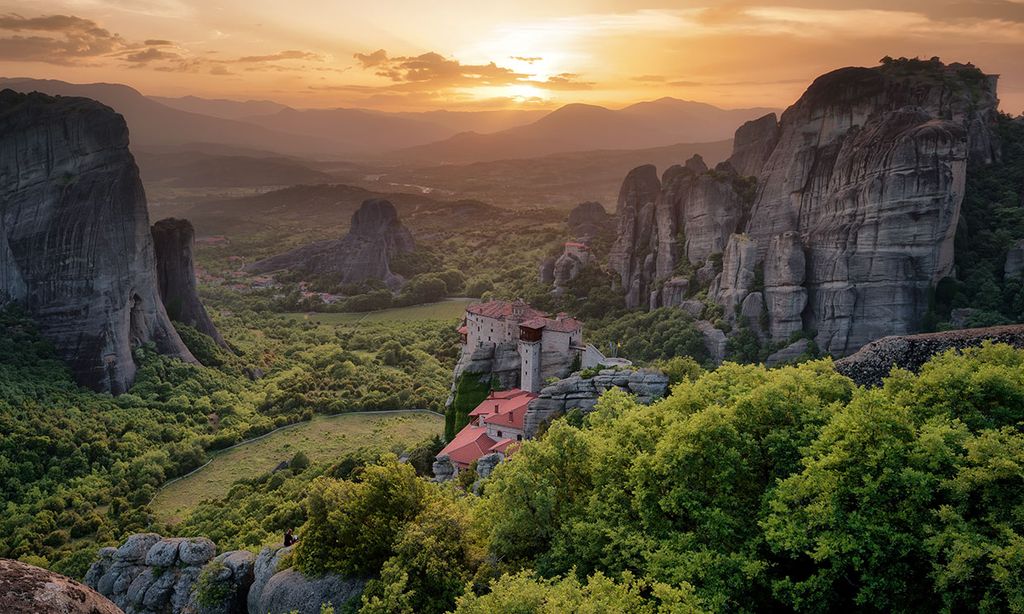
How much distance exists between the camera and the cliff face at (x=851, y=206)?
180 feet

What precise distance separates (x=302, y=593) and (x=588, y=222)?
11265 cm

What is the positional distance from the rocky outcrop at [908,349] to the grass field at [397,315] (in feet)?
245

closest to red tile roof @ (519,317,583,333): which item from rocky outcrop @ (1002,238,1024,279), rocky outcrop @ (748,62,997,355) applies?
rocky outcrop @ (748,62,997,355)

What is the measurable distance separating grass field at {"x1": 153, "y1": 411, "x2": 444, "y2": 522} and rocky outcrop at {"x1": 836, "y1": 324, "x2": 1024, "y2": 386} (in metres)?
34.5

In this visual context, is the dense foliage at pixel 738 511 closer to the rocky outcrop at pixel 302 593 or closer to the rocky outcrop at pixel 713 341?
the rocky outcrop at pixel 302 593

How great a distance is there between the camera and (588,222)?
129 m

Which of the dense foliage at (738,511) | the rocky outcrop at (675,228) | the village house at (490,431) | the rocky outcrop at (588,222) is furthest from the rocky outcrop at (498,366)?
the rocky outcrop at (588,222)

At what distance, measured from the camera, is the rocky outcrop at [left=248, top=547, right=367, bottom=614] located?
21.0 metres

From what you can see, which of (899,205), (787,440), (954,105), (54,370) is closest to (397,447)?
(54,370)

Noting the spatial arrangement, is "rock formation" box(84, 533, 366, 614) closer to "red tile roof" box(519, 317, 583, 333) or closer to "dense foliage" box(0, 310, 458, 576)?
"dense foliage" box(0, 310, 458, 576)

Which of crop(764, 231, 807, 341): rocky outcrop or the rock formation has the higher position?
crop(764, 231, 807, 341): rocky outcrop

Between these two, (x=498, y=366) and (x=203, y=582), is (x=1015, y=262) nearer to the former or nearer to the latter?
(x=498, y=366)

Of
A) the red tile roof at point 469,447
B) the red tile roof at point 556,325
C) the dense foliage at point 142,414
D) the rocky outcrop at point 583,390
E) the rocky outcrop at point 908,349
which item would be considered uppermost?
the rocky outcrop at point 908,349

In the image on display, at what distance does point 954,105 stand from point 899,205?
17089mm
